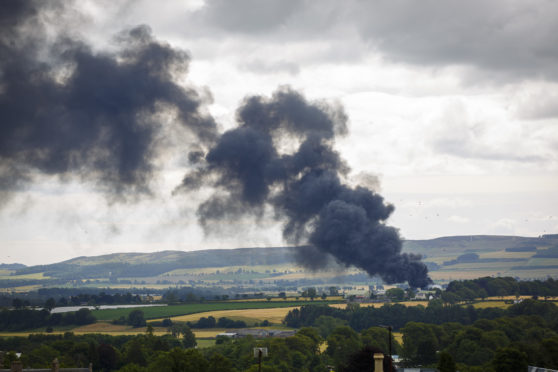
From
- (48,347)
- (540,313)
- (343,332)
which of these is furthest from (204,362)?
(540,313)

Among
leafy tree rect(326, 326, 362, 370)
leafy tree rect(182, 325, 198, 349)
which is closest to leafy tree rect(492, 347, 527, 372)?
leafy tree rect(326, 326, 362, 370)

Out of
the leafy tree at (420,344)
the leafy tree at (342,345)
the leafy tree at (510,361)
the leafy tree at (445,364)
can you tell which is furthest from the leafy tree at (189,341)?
the leafy tree at (445,364)

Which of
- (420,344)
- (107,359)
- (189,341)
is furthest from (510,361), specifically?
(189,341)

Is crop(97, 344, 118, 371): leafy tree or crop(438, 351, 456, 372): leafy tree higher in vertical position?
crop(438, 351, 456, 372): leafy tree

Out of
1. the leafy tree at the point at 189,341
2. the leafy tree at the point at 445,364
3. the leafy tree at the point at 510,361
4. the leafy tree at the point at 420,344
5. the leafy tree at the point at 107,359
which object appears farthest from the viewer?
the leafy tree at the point at 189,341

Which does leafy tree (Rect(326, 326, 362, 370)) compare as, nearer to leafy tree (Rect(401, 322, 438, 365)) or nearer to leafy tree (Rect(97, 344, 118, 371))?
leafy tree (Rect(401, 322, 438, 365))

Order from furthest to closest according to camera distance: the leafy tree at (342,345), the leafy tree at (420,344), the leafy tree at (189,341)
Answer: the leafy tree at (189,341) < the leafy tree at (420,344) < the leafy tree at (342,345)

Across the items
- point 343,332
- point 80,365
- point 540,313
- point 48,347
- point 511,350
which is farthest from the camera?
point 540,313

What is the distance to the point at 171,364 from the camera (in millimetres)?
113750

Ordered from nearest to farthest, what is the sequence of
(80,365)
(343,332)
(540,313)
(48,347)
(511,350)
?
(511,350) < (80,365) < (48,347) < (343,332) < (540,313)

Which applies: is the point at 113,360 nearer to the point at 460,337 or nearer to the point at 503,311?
the point at 460,337

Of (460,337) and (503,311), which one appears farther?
(503,311)

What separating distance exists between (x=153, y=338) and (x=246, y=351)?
23.3m

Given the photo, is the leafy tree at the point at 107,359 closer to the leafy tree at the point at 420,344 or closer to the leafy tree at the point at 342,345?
the leafy tree at the point at 342,345
